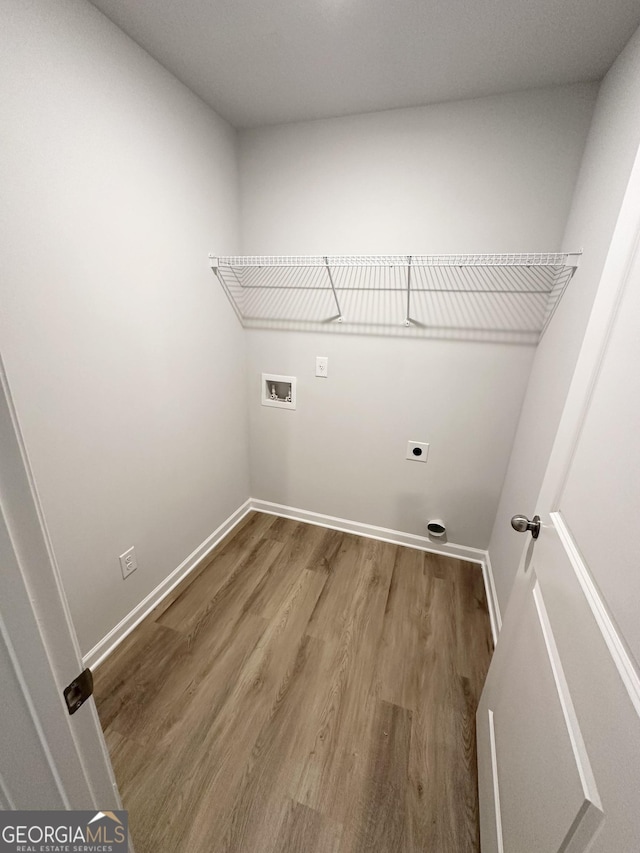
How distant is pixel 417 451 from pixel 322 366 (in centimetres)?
79

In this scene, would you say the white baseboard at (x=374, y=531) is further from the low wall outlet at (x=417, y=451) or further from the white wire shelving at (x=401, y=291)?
the white wire shelving at (x=401, y=291)

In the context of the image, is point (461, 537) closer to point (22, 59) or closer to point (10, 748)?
point (10, 748)

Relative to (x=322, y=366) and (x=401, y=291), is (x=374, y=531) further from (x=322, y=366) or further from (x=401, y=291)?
(x=401, y=291)

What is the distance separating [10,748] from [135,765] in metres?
0.98

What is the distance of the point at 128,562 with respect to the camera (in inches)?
60.8

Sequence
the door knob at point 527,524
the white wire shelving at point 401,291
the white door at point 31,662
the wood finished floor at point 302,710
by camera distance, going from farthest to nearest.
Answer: the white wire shelving at point 401,291
the wood finished floor at point 302,710
the door knob at point 527,524
the white door at point 31,662

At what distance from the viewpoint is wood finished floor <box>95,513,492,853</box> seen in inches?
40.1

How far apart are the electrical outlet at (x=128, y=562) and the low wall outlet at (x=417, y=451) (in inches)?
62.5

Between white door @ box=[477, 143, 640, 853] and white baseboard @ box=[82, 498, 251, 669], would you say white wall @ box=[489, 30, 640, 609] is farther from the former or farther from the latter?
white baseboard @ box=[82, 498, 251, 669]

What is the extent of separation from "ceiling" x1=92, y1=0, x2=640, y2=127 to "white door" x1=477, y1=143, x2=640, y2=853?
0.90 meters

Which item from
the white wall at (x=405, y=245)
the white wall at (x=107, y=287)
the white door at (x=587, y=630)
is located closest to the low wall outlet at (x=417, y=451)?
the white wall at (x=405, y=245)

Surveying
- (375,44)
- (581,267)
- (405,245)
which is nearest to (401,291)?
(405,245)

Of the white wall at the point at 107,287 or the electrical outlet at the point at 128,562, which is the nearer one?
the white wall at the point at 107,287

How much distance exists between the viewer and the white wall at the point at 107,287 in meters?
1.00
